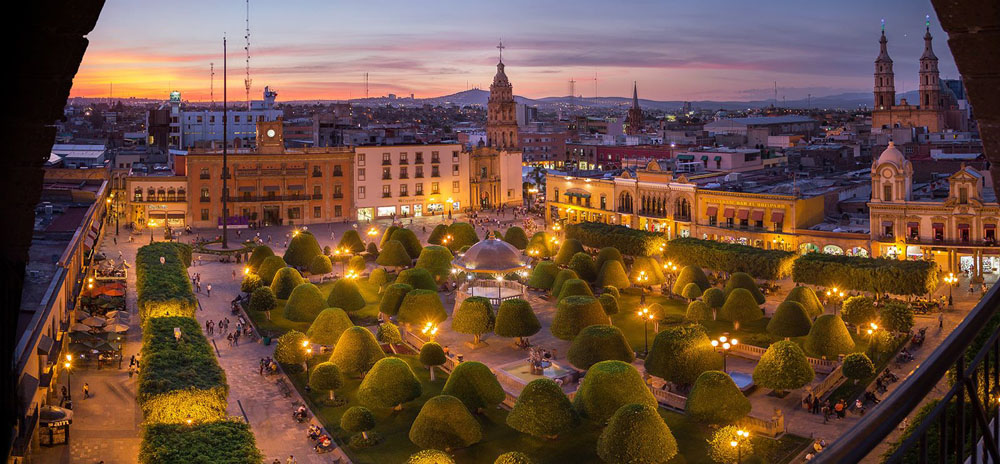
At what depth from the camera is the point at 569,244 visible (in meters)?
52.9

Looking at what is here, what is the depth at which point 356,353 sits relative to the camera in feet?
104

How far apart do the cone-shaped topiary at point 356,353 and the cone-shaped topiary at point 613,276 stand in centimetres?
1731

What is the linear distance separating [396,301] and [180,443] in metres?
19.4

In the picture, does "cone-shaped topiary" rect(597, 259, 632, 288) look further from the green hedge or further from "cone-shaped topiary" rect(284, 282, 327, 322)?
"cone-shaped topiary" rect(284, 282, 327, 322)

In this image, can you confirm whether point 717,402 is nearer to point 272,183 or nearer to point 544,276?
point 544,276

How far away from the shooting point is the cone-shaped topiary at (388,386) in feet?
91.0

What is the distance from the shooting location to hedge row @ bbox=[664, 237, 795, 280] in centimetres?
4619

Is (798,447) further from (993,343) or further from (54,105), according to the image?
(54,105)

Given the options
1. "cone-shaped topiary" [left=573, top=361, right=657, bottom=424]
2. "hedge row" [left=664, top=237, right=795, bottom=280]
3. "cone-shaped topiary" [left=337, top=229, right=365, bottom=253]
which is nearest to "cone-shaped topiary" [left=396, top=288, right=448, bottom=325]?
"cone-shaped topiary" [left=573, top=361, right=657, bottom=424]

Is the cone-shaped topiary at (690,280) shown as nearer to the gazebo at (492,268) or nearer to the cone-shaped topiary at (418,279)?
the gazebo at (492,268)

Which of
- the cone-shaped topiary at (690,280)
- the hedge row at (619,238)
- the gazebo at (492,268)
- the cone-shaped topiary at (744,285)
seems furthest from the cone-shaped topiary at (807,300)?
the hedge row at (619,238)

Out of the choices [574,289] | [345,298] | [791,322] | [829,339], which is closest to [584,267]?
[574,289]

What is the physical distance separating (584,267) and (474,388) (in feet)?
69.4

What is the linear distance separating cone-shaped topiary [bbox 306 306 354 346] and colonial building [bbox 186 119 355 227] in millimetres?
36764
